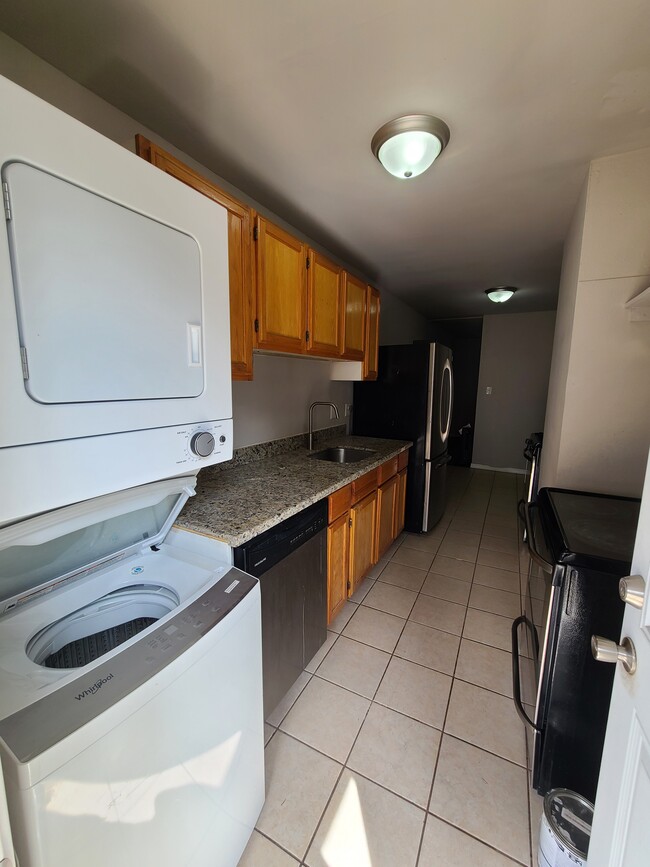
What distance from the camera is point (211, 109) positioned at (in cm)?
129

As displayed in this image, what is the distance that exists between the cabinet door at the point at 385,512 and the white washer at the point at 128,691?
1.48 meters

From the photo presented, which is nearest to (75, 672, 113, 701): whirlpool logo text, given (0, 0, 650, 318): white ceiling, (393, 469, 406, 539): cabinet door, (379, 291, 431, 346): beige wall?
(0, 0, 650, 318): white ceiling

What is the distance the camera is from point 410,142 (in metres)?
1.38

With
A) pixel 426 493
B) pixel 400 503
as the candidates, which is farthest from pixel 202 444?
pixel 426 493

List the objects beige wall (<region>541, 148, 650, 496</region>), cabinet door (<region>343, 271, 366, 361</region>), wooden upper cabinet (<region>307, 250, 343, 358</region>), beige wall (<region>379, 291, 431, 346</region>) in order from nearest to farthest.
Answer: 1. beige wall (<region>541, 148, 650, 496</region>)
2. wooden upper cabinet (<region>307, 250, 343, 358</region>)
3. cabinet door (<region>343, 271, 366, 361</region>)
4. beige wall (<region>379, 291, 431, 346</region>)

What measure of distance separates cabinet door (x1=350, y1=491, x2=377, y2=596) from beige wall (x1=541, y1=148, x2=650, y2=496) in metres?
1.03

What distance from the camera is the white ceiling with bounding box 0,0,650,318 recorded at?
957mm

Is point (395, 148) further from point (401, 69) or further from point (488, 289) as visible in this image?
point (488, 289)

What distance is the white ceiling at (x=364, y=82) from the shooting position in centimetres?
96

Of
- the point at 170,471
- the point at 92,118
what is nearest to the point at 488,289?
the point at 92,118

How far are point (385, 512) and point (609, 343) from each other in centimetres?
160

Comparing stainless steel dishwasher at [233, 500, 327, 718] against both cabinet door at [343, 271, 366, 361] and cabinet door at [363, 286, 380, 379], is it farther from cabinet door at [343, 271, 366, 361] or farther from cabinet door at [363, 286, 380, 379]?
cabinet door at [363, 286, 380, 379]

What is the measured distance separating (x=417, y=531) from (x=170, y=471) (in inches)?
105

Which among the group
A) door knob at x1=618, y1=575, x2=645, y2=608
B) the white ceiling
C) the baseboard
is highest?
the white ceiling
